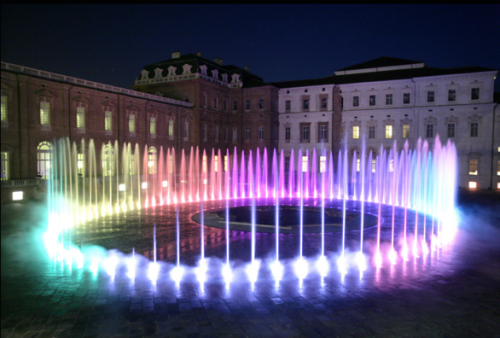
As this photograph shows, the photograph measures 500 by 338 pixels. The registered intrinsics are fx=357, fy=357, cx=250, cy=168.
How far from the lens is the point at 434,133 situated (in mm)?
41375

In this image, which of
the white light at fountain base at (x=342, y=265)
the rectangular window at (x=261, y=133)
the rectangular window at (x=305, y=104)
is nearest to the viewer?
the white light at fountain base at (x=342, y=265)

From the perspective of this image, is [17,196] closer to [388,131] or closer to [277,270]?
[277,270]

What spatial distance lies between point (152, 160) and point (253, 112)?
1573cm

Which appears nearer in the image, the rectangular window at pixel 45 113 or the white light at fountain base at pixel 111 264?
the white light at fountain base at pixel 111 264

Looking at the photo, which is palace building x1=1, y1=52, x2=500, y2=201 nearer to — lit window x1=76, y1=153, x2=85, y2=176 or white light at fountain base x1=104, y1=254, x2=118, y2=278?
lit window x1=76, y1=153, x2=85, y2=176

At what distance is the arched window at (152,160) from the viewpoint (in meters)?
38.3

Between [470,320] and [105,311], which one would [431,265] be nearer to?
[470,320]

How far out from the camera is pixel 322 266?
1122 cm

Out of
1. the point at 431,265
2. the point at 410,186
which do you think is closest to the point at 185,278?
the point at 431,265

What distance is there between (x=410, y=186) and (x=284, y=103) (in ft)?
69.3

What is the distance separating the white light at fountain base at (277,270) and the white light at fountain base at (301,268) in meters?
0.45

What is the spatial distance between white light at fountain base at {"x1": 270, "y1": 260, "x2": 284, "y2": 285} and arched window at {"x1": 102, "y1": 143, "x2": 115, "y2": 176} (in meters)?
26.1

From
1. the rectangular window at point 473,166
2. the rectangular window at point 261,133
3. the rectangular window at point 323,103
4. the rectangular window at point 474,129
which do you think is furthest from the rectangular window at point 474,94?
the rectangular window at point 261,133

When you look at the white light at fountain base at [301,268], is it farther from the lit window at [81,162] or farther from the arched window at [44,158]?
the lit window at [81,162]
